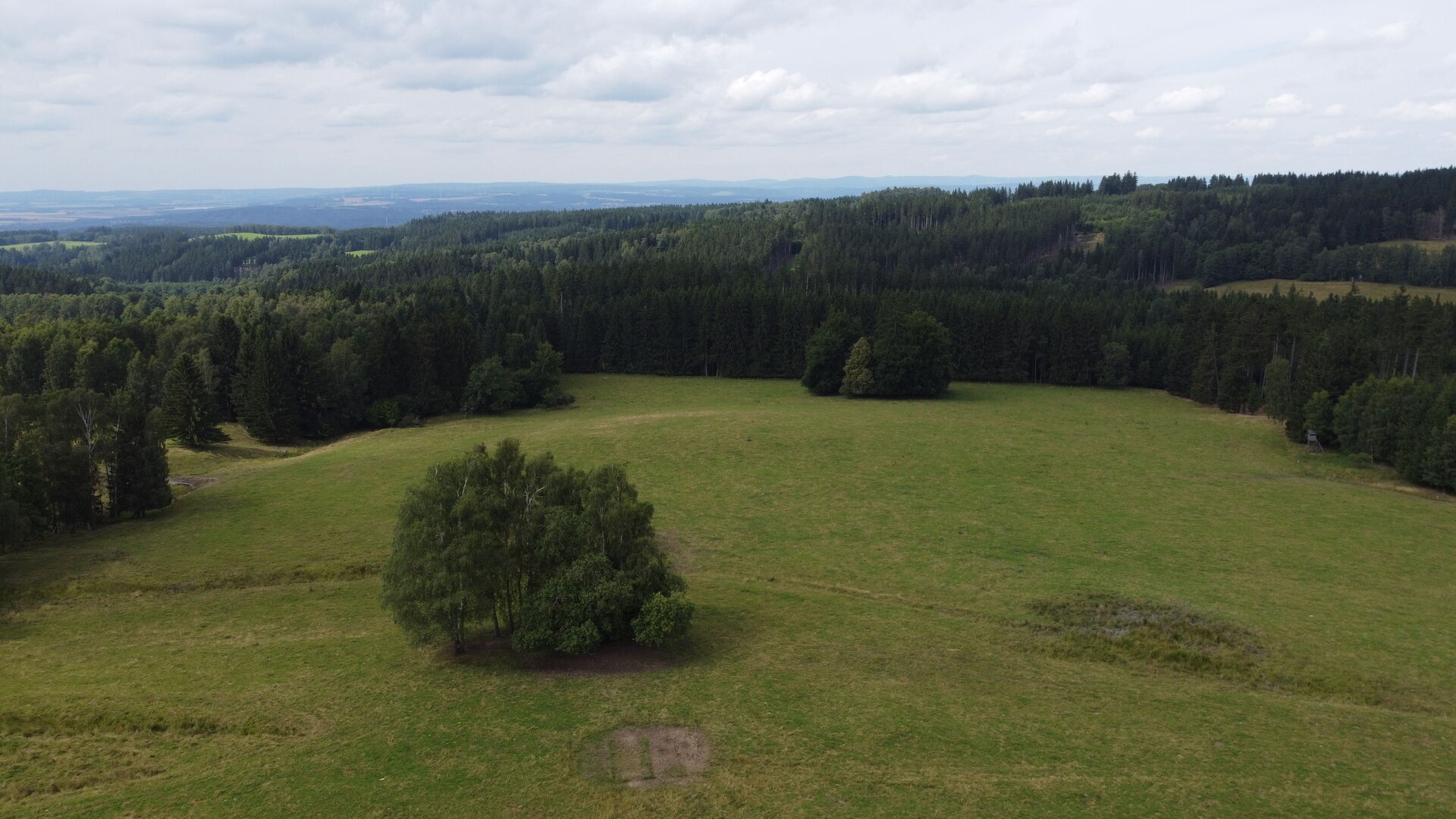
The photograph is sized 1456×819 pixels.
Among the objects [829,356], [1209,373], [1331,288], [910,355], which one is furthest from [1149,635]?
[1331,288]

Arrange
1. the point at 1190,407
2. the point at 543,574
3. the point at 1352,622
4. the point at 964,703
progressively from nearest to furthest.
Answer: the point at 964,703
the point at 543,574
the point at 1352,622
the point at 1190,407

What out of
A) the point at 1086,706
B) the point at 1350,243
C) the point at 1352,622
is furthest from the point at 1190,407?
the point at 1350,243

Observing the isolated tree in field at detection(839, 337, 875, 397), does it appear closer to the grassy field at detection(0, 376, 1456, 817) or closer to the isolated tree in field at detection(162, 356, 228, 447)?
the grassy field at detection(0, 376, 1456, 817)

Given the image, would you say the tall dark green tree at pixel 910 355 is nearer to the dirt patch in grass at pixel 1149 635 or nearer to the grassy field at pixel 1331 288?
the dirt patch in grass at pixel 1149 635

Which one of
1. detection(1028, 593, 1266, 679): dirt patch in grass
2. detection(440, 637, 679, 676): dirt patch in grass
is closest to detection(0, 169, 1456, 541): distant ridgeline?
detection(440, 637, 679, 676): dirt patch in grass

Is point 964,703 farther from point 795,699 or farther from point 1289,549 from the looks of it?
point 1289,549

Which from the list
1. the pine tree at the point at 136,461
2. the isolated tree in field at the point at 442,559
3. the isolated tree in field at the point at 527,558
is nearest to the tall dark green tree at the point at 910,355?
the isolated tree in field at the point at 527,558

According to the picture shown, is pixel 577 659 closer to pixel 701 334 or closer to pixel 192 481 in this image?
pixel 192 481
